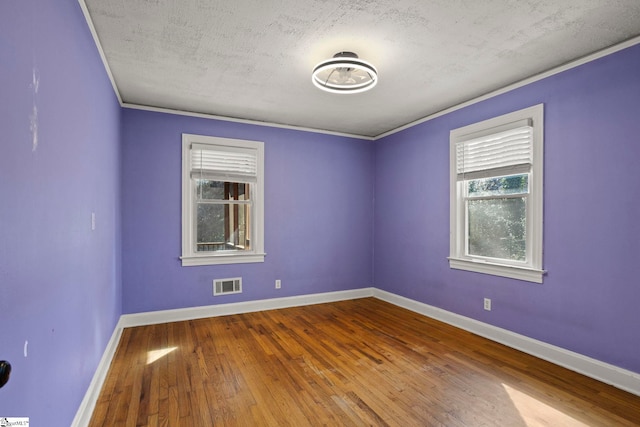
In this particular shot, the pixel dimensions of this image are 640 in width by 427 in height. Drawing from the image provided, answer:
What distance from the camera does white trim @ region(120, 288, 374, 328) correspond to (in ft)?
13.3

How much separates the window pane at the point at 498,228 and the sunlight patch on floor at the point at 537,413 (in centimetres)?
143

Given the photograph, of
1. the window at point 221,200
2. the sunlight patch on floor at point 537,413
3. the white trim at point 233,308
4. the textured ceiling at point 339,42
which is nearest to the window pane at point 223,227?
the window at point 221,200

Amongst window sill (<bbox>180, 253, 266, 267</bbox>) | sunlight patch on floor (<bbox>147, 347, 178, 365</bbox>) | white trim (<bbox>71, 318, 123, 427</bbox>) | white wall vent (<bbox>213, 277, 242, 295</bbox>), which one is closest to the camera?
white trim (<bbox>71, 318, 123, 427</bbox>)

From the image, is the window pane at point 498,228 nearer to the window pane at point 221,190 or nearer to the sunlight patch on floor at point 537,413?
the sunlight patch on floor at point 537,413

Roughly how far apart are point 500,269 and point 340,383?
2.09 m

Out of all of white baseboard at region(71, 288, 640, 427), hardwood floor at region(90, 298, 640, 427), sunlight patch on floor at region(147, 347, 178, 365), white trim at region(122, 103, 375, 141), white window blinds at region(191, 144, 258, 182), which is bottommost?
sunlight patch on floor at region(147, 347, 178, 365)

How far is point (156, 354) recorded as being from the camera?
3189 millimetres

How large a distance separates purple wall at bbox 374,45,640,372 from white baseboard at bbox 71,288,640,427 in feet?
0.25

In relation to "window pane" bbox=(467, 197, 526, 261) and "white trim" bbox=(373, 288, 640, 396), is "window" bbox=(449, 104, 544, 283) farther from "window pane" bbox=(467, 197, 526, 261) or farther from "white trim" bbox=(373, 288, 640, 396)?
"white trim" bbox=(373, 288, 640, 396)

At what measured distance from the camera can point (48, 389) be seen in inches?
58.7

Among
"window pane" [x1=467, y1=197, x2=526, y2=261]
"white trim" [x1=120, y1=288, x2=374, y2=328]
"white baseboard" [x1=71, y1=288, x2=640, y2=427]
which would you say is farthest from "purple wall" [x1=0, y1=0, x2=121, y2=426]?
"window pane" [x1=467, y1=197, x2=526, y2=261]

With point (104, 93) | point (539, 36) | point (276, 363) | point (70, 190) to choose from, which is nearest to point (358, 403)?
point (276, 363)

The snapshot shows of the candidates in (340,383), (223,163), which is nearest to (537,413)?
(340,383)

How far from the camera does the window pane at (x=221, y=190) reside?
4449 mm
